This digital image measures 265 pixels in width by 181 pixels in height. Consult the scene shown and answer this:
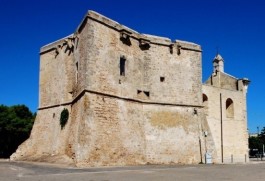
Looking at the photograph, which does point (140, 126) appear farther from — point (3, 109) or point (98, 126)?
point (3, 109)

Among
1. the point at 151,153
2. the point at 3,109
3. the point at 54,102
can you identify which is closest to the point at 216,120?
the point at 151,153

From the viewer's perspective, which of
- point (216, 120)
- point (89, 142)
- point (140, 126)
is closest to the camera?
point (89, 142)

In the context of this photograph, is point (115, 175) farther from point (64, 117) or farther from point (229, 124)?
point (229, 124)

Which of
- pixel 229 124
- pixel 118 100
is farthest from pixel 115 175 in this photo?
pixel 229 124

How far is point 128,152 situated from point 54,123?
5846 mm

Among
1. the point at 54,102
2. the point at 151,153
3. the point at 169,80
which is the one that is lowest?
the point at 151,153

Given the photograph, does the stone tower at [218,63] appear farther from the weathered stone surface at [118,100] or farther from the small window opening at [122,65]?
the small window opening at [122,65]

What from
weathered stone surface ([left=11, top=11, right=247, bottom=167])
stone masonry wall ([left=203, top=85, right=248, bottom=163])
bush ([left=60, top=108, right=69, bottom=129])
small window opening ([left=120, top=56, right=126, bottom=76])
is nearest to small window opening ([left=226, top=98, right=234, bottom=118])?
stone masonry wall ([left=203, top=85, right=248, bottom=163])

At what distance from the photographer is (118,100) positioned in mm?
22047

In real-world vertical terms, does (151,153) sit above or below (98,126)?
below

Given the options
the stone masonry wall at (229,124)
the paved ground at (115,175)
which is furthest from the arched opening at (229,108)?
the paved ground at (115,175)

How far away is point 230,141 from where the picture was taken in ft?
102

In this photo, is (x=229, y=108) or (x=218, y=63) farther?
(x=218, y=63)

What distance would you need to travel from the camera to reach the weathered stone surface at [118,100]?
20.2 metres
